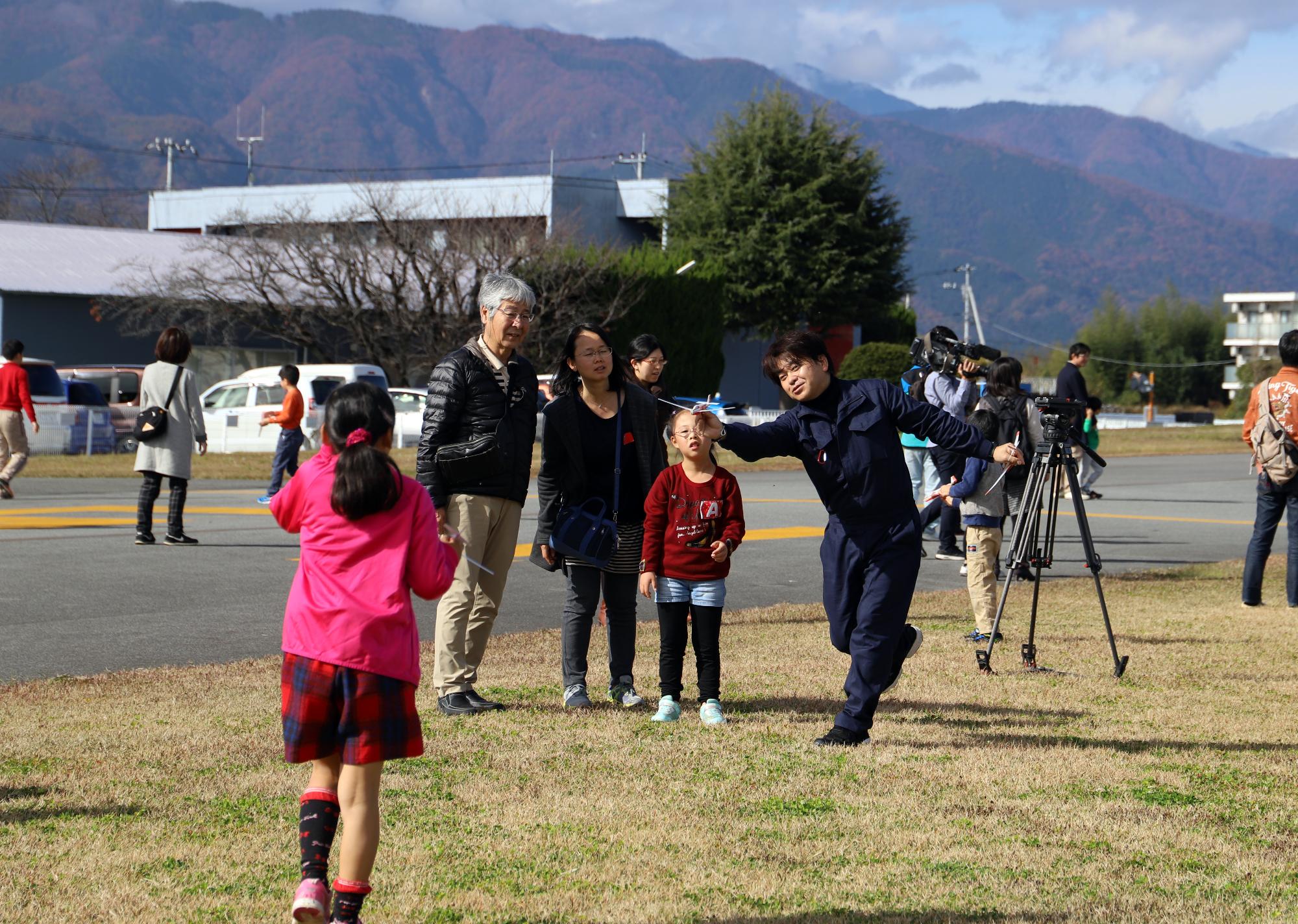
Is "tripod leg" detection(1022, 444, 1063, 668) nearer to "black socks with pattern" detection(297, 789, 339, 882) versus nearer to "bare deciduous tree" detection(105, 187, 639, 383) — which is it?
"black socks with pattern" detection(297, 789, 339, 882)

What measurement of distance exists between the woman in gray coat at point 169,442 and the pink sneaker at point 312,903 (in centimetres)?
1000

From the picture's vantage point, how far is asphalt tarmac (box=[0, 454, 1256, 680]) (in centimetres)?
866

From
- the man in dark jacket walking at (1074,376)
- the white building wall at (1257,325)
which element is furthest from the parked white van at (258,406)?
the white building wall at (1257,325)

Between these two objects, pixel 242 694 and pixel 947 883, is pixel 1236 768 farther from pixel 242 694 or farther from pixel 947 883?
pixel 242 694

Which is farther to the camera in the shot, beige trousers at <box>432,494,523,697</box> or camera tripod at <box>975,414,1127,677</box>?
camera tripod at <box>975,414,1127,677</box>

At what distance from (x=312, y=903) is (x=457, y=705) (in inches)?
113

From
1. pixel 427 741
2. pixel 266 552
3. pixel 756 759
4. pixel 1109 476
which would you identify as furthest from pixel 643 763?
pixel 1109 476

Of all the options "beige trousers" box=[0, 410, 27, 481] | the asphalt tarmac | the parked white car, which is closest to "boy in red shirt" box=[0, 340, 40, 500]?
"beige trousers" box=[0, 410, 27, 481]

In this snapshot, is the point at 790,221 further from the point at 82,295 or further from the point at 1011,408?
the point at 1011,408

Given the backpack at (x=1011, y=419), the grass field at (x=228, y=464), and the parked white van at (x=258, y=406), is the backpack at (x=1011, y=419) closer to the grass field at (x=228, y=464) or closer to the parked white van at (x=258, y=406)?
the grass field at (x=228, y=464)

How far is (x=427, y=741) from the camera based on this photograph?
6145 mm

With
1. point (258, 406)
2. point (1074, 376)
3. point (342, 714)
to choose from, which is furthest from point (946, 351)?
point (258, 406)

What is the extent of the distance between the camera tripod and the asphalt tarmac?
2839 mm

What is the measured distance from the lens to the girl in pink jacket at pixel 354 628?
3.88 metres
